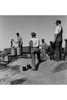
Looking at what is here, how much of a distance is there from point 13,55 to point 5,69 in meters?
0.42

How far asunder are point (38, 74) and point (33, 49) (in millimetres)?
642

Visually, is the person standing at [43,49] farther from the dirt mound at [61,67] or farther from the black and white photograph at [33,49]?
the dirt mound at [61,67]

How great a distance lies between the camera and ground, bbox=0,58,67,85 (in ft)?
18.4

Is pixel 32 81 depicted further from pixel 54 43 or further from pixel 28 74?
pixel 54 43

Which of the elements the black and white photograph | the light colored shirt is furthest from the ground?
the light colored shirt

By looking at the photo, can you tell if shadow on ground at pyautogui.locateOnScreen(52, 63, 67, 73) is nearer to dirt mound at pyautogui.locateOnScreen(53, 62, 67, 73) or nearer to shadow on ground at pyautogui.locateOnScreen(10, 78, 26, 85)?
dirt mound at pyautogui.locateOnScreen(53, 62, 67, 73)

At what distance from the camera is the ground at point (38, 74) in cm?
562

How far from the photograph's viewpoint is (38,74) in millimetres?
5668

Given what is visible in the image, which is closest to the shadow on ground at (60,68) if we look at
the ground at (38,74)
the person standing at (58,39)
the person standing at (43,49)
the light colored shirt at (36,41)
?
the ground at (38,74)

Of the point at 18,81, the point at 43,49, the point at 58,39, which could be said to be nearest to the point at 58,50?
the point at 58,39

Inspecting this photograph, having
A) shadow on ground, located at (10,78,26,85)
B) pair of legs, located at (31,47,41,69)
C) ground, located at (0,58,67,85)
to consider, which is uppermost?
pair of legs, located at (31,47,41,69)

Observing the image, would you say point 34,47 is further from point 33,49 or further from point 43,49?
point 43,49

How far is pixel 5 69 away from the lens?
577 cm
